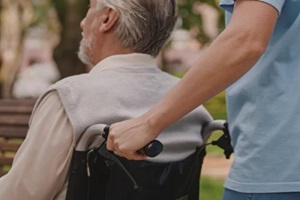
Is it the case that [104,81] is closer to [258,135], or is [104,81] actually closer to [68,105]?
[68,105]

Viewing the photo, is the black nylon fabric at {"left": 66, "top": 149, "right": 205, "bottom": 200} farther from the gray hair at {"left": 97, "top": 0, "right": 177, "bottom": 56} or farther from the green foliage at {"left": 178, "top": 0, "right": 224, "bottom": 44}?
the green foliage at {"left": 178, "top": 0, "right": 224, "bottom": 44}

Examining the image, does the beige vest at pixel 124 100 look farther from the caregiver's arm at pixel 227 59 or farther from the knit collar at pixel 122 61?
the caregiver's arm at pixel 227 59

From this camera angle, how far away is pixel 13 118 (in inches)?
152

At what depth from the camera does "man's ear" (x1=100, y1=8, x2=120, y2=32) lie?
2.69 m

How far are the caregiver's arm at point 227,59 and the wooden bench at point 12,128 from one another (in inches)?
77.2

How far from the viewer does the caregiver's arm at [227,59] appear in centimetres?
180

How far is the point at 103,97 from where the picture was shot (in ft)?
8.39

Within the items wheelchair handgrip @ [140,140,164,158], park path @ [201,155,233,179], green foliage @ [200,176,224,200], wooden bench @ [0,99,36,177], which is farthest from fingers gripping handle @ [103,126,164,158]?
park path @ [201,155,233,179]

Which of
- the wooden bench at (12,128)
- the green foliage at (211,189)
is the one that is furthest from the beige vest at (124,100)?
the green foliage at (211,189)

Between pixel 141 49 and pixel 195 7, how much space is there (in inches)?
378

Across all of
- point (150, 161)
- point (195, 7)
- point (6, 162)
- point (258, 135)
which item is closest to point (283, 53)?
point (258, 135)

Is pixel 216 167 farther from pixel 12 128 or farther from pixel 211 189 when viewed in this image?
pixel 12 128

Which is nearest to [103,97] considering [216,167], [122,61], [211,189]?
[122,61]

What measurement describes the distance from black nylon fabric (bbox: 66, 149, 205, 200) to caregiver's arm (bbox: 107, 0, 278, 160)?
0.62m
